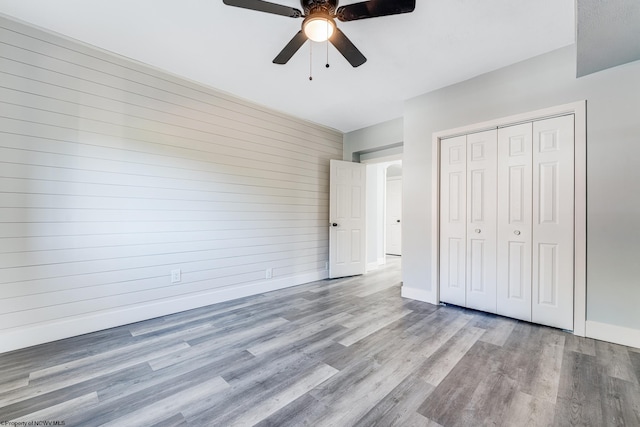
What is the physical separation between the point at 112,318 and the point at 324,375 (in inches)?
89.4

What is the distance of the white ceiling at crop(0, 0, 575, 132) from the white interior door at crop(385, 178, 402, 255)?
4939 millimetres

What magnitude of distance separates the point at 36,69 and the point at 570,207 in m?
5.04

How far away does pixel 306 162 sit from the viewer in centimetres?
446

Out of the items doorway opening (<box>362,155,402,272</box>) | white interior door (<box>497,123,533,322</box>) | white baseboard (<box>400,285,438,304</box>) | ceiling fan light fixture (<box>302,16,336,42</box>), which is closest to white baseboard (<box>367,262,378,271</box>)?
doorway opening (<box>362,155,402,272</box>)

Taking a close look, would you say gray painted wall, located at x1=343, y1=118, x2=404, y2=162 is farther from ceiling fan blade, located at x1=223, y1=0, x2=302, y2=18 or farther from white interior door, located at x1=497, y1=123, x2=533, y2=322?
ceiling fan blade, located at x1=223, y1=0, x2=302, y2=18

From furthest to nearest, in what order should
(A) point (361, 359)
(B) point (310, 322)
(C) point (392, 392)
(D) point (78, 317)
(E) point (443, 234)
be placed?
1. (E) point (443, 234)
2. (B) point (310, 322)
3. (D) point (78, 317)
4. (A) point (361, 359)
5. (C) point (392, 392)

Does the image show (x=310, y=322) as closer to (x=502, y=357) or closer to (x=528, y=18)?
(x=502, y=357)

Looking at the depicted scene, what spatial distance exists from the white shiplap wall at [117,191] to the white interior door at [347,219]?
3.65 feet

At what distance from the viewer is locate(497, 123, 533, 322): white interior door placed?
275 centimetres

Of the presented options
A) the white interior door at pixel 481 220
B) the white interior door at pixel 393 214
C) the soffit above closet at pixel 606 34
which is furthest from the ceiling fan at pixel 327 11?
the white interior door at pixel 393 214

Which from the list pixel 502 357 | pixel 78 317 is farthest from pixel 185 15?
pixel 502 357

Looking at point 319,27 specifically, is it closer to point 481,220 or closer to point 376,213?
point 481,220

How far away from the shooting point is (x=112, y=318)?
2.65 metres

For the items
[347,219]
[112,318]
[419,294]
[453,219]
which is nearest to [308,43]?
[453,219]
